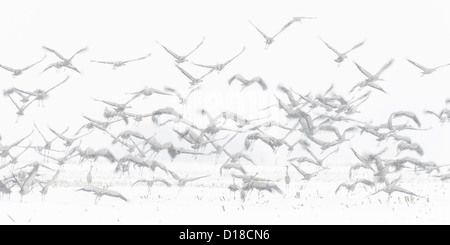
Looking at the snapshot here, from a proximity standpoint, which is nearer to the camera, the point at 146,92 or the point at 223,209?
the point at 223,209

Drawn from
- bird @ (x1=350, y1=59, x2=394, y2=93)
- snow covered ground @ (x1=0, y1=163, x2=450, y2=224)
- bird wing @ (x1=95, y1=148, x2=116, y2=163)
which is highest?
bird @ (x1=350, y1=59, x2=394, y2=93)

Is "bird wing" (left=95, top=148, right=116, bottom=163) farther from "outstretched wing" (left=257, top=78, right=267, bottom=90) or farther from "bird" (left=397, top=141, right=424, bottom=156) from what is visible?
"bird" (left=397, top=141, right=424, bottom=156)

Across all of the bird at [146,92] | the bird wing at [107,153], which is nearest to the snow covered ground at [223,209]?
the bird wing at [107,153]

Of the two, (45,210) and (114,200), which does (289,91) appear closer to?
(114,200)

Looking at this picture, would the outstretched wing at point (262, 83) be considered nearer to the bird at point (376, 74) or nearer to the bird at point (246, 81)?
the bird at point (246, 81)

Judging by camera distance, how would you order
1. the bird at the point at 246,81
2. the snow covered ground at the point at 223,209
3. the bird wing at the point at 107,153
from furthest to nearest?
the bird at the point at 246,81
the bird wing at the point at 107,153
the snow covered ground at the point at 223,209

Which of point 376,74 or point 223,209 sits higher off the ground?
point 376,74

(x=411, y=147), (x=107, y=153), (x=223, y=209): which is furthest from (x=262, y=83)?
(x=411, y=147)

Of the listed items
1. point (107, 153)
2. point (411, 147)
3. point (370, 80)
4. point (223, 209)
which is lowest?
point (223, 209)

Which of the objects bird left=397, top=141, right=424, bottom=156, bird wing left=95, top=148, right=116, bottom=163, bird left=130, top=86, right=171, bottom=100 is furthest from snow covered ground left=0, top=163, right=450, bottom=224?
bird left=130, top=86, right=171, bottom=100

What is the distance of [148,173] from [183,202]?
2319 cm

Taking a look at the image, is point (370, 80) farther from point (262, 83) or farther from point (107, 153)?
point (107, 153)

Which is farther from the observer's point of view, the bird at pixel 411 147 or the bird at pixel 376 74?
the bird at pixel 411 147
